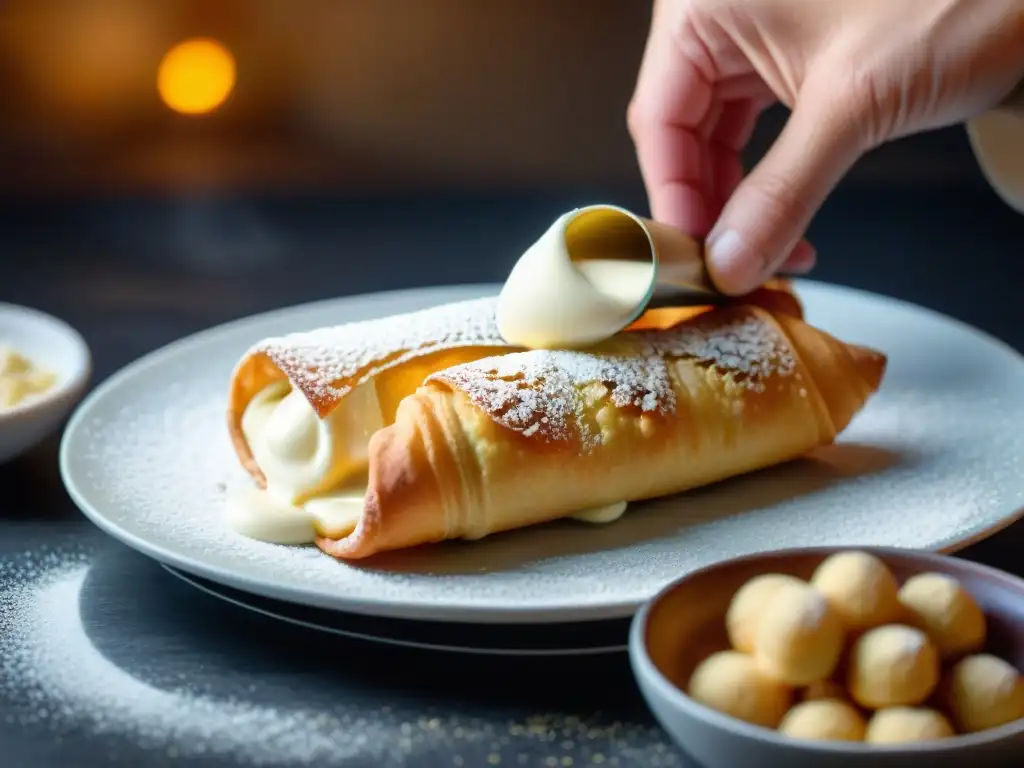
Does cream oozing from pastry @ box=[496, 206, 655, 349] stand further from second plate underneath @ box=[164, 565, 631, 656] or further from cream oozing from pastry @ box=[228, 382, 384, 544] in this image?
second plate underneath @ box=[164, 565, 631, 656]

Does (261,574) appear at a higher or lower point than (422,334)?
lower

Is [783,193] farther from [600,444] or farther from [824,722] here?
[824,722]

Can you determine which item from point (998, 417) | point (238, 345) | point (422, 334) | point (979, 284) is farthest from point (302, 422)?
point (979, 284)

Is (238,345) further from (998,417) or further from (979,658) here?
(979,658)

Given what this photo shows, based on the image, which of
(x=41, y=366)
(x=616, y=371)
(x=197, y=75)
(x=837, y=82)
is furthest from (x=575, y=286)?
(x=197, y=75)

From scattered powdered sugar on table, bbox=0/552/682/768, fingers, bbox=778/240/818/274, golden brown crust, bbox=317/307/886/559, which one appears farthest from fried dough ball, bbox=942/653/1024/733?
fingers, bbox=778/240/818/274

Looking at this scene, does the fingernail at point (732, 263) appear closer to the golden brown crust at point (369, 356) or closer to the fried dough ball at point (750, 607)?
the golden brown crust at point (369, 356)
